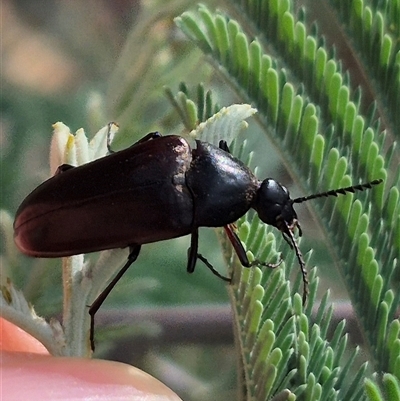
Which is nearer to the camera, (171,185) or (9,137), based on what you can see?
(171,185)

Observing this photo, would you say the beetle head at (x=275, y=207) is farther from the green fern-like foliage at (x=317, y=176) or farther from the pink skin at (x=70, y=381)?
the pink skin at (x=70, y=381)

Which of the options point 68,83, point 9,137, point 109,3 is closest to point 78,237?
point 9,137

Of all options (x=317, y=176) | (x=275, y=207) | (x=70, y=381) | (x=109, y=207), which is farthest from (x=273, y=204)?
(x=70, y=381)

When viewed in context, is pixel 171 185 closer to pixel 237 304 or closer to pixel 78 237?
pixel 78 237

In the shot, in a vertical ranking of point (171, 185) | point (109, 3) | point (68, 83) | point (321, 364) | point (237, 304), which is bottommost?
point (321, 364)

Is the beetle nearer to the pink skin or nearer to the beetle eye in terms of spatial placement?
the beetle eye

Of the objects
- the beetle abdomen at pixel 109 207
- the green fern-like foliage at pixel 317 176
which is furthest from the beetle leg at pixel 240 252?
the beetle abdomen at pixel 109 207
